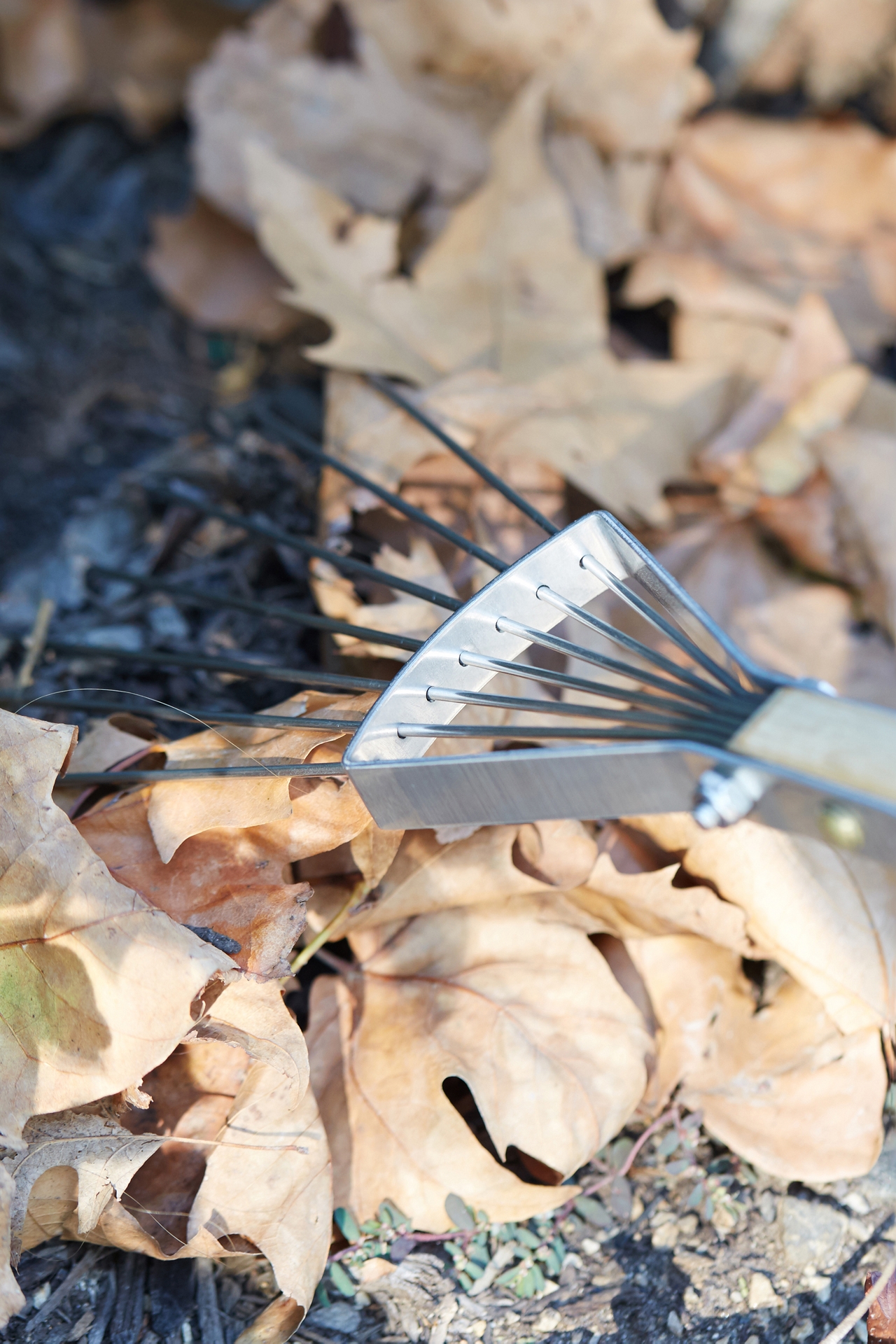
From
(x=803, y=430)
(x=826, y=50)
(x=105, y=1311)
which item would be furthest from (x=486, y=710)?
(x=826, y=50)

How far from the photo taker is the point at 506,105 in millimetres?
1560

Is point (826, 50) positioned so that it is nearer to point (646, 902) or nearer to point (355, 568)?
point (355, 568)

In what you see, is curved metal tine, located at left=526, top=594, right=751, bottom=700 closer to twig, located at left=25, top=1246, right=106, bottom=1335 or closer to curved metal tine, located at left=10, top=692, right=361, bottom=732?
curved metal tine, located at left=10, top=692, right=361, bottom=732

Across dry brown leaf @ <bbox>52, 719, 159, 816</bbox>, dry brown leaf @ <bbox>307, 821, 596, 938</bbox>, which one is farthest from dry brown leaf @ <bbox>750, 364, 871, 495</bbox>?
dry brown leaf @ <bbox>52, 719, 159, 816</bbox>

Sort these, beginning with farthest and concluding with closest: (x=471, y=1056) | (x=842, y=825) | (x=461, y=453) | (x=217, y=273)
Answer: (x=217, y=273) < (x=461, y=453) < (x=471, y=1056) < (x=842, y=825)

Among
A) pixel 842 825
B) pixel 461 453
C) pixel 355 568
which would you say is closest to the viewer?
pixel 842 825

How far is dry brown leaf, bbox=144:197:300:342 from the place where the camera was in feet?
5.23

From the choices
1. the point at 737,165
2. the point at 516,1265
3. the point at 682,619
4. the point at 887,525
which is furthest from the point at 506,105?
the point at 516,1265

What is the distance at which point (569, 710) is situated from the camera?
696mm

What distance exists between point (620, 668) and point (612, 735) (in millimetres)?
57

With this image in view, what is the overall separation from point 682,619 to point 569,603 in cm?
12

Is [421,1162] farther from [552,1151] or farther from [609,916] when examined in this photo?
[609,916]

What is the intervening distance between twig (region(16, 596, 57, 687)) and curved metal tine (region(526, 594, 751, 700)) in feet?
2.08

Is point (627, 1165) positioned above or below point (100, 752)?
below
